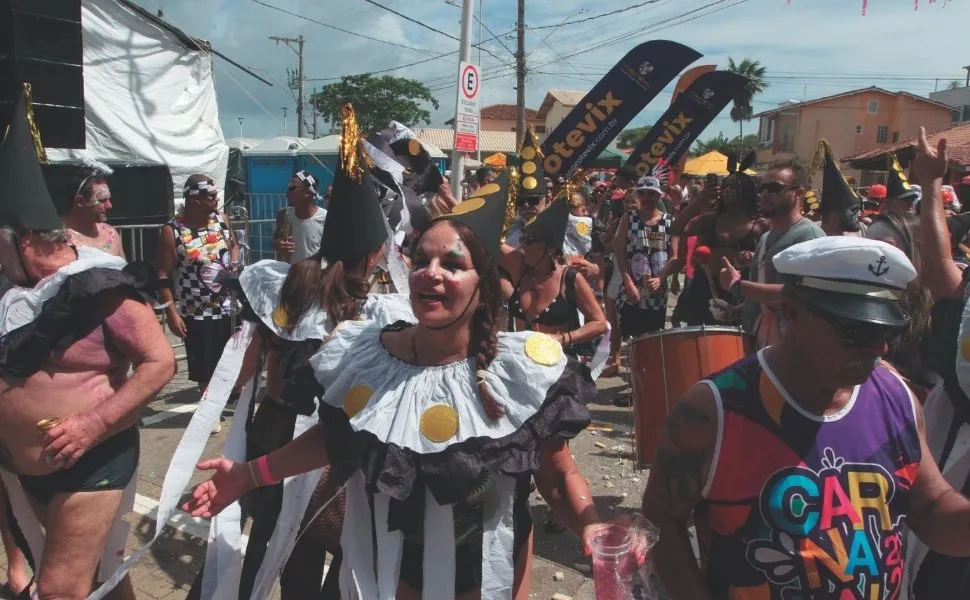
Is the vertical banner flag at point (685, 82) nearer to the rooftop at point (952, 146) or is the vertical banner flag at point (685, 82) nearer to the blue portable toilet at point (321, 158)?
the rooftop at point (952, 146)

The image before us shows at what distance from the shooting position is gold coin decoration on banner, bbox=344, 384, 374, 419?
7.05 feet

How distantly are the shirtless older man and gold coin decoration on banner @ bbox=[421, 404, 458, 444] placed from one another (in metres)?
1.25

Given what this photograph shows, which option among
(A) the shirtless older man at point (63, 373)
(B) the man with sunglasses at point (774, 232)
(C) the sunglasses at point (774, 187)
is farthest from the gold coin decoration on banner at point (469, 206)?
(C) the sunglasses at point (774, 187)

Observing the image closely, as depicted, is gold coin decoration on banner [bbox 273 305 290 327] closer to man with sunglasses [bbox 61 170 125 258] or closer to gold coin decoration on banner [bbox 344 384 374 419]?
gold coin decoration on banner [bbox 344 384 374 419]

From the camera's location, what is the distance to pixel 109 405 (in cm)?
259

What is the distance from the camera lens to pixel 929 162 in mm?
2834

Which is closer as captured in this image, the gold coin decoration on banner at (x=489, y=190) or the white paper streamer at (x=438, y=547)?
the white paper streamer at (x=438, y=547)

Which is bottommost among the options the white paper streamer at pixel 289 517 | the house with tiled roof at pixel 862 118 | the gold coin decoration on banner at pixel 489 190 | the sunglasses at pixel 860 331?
the white paper streamer at pixel 289 517

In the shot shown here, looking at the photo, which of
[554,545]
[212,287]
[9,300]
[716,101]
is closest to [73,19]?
[212,287]

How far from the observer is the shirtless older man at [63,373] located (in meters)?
2.53

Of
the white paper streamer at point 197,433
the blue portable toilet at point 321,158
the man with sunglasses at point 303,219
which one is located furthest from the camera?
the blue portable toilet at point 321,158

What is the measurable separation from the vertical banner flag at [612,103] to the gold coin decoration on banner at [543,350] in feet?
20.2

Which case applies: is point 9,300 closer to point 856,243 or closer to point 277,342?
point 277,342

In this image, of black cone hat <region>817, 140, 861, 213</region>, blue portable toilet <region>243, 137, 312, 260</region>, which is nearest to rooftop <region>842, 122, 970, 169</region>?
black cone hat <region>817, 140, 861, 213</region>
